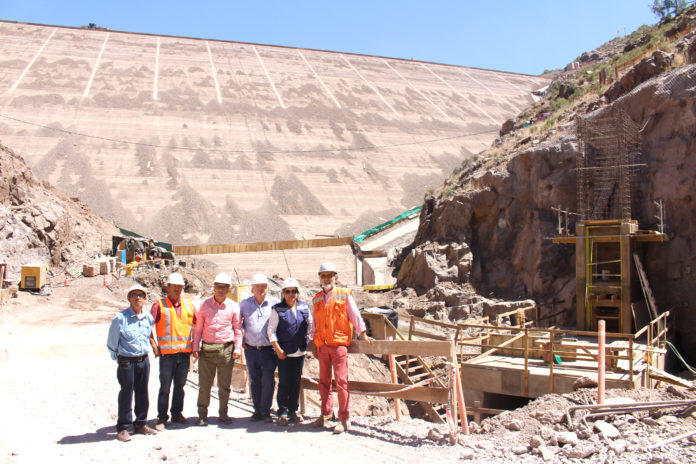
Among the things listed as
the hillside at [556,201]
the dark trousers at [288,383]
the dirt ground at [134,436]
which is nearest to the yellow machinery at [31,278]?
the dirt ground at [134,436]

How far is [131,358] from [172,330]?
48 cm

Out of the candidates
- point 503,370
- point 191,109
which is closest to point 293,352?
point 503,370

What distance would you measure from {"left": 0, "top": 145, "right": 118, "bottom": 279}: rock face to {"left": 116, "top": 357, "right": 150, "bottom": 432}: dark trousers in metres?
16.0

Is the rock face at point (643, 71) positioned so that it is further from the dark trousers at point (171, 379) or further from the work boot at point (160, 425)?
the work boot at point (160, 425)

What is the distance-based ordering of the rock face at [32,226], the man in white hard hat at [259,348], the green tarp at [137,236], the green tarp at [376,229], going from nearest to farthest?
1. the man in white hard hat at [259,348]
2. the rock face at [32,226]
3. the green tarp at [137,236]
4. the green tarp at [376,229]

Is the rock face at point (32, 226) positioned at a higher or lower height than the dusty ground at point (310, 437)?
higher

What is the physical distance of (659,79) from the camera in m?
18.3

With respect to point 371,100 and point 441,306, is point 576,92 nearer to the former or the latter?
point 441,306

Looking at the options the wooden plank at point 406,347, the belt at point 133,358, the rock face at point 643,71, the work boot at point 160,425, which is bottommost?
the work boot at point 160,425

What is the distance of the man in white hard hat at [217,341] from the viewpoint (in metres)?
6.18

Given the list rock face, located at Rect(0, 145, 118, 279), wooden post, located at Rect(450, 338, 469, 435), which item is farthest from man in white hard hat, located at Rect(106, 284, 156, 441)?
rock face, located at Rect(0, 145, 118, 279)

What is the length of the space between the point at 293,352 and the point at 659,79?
55.9 ft

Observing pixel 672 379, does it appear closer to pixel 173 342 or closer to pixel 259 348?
pixel 259 348

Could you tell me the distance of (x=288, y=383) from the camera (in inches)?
248
